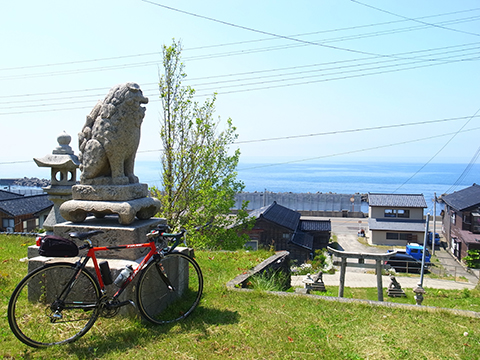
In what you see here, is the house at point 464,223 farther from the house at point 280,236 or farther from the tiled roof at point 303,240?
the house at point 280,236

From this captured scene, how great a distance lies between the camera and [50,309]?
3.94m

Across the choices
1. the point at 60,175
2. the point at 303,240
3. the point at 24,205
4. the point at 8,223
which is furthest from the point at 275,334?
the point at 24,205

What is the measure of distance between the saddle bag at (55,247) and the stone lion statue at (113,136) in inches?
55.6

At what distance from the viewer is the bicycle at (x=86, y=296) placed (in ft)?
12.4

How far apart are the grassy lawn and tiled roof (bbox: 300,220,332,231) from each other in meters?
25.1

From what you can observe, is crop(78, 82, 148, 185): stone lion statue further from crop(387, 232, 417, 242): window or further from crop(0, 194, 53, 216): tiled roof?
crop(387, 232, 417, 242): window

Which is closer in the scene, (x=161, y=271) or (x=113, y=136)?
(x=161, y=271)

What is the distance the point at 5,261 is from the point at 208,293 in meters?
4.91

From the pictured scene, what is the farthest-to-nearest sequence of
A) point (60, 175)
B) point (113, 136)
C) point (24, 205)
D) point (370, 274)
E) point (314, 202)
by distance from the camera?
1. point (314, 202)
2. point (24, 205)
3. point (370, 274)
4. point (60, 175)
5. point (113, 136)

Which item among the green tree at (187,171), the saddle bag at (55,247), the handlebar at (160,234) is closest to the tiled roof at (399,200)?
the green tree at (187,171)

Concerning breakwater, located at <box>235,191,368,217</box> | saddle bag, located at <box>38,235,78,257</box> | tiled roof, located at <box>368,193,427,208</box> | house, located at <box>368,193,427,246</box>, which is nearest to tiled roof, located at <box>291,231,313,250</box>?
Result: house, located at <box>368,193,427,246</box>

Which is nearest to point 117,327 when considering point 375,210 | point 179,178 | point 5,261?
point 5,261

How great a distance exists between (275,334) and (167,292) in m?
1.57

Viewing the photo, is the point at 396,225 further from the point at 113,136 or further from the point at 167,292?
the point at 113,136
